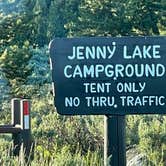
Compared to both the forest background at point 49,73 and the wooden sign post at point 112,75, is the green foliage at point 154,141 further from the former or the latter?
the wooden sign post at point 112,75

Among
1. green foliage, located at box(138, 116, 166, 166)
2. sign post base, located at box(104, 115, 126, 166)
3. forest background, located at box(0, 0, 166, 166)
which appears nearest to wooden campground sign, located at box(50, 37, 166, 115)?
sign post base, located at box(104, 115, 126, 166)

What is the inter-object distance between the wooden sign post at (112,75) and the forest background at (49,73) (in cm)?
114

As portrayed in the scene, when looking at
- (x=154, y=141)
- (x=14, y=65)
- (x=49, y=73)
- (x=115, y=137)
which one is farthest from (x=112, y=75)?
(x=49, y=73)

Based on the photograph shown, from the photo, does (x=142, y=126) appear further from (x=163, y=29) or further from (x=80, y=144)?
(x=163, y=29)

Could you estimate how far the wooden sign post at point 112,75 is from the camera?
3969 millimetres

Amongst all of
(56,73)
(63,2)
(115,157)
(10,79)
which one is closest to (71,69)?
(56,73)

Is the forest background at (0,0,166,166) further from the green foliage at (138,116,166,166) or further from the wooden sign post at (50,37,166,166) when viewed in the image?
the wooden sign post at (50,37,166,166)

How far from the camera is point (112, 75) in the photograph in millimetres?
3975

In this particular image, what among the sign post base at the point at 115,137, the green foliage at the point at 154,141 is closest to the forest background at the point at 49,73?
the green foliage at the point at 154,141

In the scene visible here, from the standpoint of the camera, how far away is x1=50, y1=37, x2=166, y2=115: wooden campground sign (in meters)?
3.97

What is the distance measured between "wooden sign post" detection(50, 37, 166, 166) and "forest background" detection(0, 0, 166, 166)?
1.14m

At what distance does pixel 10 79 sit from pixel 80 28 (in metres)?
5.12

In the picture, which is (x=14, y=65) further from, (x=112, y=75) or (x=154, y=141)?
(x=112, y=75)

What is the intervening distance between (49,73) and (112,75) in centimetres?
1302
